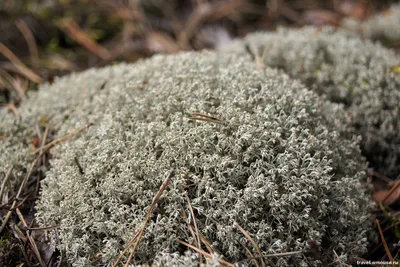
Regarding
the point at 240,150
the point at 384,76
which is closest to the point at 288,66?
the point at 384,76

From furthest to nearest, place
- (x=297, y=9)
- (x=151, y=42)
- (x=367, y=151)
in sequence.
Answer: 1. (x=297, y=9)
2. (x=151, y=42)
3. (x=367, y=151)

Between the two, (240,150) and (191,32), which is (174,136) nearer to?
(240,150)

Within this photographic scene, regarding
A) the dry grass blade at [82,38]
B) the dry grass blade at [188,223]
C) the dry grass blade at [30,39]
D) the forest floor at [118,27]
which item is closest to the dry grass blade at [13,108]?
the forest floor at [118,27]

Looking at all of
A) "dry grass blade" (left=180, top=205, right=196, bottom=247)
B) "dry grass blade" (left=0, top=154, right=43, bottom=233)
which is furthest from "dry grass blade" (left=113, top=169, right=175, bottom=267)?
"dry grass blade" (left=0, top=154, right=43, bottom=233)

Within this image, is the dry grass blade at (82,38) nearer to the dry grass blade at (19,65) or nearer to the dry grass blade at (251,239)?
the dry grass blade at (19,65)

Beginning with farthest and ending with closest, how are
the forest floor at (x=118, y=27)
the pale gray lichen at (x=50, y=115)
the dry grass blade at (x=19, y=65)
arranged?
the forest floor at (x=118, y=27)
the dry grass blade at (x=19, y=65)
the pale gray lichen at (x=50, y=115)

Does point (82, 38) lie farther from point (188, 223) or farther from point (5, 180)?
point (188, 223)

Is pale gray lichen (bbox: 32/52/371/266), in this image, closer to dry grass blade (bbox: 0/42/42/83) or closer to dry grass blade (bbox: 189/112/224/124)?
dry grass blade (bbox: 189/112/224/124)
